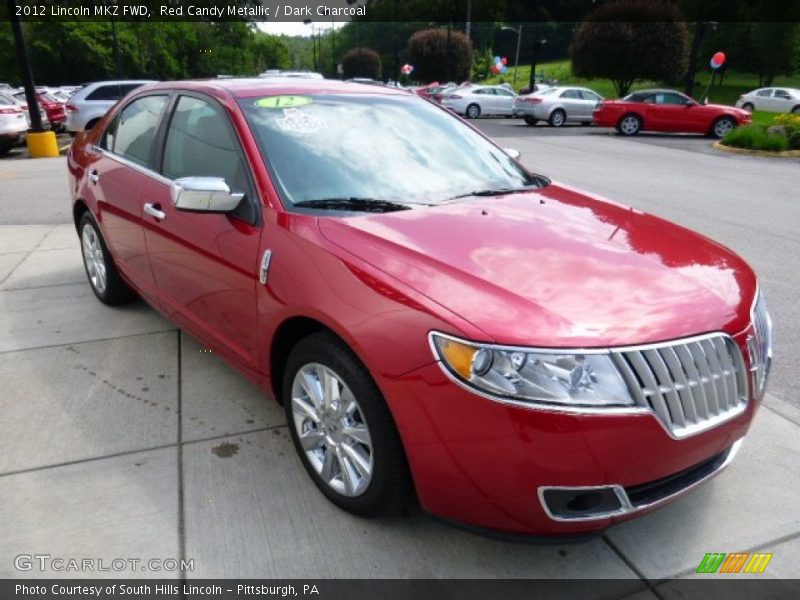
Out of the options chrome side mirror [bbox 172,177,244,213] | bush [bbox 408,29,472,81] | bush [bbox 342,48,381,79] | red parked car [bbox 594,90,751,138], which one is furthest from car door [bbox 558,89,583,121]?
bush [bbox 342,48,381,79]

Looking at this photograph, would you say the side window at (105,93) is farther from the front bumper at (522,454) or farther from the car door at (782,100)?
the car door at (782,100)

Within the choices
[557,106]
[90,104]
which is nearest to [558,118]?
[557,106]

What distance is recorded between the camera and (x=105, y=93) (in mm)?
15469

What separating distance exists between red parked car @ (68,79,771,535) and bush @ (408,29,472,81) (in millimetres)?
54903

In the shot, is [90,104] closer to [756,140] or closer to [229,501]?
[229,501]

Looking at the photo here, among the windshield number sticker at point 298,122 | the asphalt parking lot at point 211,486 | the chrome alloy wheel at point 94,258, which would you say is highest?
the windshield number sticker at point 298,122

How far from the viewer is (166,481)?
2.78m

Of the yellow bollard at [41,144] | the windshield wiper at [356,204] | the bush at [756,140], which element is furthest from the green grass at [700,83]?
the windshield wiper at [356,204]

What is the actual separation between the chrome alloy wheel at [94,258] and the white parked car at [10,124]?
1222cm

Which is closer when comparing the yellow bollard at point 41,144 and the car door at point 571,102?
the yellow bollard at point 41,144

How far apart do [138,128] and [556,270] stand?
3.01 meters

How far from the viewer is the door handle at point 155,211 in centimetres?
339

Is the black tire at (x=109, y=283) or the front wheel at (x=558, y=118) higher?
the black tire at (x=109, y=283)

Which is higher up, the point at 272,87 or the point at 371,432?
the point at 272,87
